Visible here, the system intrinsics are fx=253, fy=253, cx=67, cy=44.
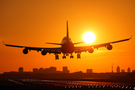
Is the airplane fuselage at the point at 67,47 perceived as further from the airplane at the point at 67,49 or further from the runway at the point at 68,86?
the runway at the point at 68,86

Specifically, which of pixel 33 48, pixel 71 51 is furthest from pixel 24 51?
pixel 71 51

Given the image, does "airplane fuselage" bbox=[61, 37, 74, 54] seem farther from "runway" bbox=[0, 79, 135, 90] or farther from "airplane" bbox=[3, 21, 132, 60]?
"runway" bbox=[0, 79, 135, 90]

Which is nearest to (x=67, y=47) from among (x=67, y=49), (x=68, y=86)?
(x=67, y=49)

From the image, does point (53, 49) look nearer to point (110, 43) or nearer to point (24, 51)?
Answer: point (24, 51)

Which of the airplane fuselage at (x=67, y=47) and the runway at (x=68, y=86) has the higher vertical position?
the airplane fuselage at (x=67, y=47)

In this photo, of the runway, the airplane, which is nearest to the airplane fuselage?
the airplane

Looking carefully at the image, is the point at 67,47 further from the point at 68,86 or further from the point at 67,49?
the point at 68,86

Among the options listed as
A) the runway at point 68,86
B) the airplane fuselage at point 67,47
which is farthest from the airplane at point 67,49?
the runway at point 68,86

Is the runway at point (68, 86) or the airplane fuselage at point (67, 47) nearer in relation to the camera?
the runway at point (68, 86)

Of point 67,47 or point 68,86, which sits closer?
point 68,86

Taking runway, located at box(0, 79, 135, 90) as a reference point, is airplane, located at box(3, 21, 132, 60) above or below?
above

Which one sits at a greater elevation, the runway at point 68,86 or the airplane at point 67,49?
the airplane at point 67,49
